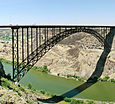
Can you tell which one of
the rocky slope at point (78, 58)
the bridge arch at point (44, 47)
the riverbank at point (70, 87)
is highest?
the bridge arch at point (44, 47)

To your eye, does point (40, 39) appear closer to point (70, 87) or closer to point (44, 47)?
point (44, 47)

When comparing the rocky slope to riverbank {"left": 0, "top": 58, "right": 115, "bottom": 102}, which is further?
the rocky slope

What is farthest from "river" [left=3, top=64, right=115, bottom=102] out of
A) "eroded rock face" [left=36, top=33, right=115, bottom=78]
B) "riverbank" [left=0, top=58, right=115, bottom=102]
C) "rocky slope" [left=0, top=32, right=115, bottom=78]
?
"eroded rock face" [left=36, top=33, right=115, bottom=78]

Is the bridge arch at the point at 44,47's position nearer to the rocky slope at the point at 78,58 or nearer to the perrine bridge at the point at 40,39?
the perrine bridge at the point at 40,39

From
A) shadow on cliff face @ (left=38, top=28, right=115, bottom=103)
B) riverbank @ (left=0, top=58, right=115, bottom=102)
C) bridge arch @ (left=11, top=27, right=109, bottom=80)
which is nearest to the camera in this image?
bridge arch @ (left=11, top=27, right=109, bottom=80)

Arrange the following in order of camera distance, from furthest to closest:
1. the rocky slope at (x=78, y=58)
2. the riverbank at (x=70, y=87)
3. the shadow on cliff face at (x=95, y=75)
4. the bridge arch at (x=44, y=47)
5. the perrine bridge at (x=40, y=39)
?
1. the rocky slope at (x=78, y=58)
2. the riverbank at (x=70, y=87)
3. the shadow on cliff face at (x=95, y=75)
4. the bridge arch at (x=44, y=47)
5. the perrine bridge at (x=40, y=39)

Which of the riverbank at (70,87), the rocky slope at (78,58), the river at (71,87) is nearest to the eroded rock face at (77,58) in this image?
the rocky slope at (78,58)

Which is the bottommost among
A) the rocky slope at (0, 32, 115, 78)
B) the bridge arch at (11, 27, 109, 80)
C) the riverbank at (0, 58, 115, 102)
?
the riverbank at (0, 58, 115, 102)

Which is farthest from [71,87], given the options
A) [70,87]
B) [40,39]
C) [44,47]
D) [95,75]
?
[40,39]

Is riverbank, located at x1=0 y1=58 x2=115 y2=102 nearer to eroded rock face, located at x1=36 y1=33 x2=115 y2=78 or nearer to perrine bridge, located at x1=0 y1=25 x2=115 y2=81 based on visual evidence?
eroded rock face, located at x1=36 y1=33 x2=115 y2=78
